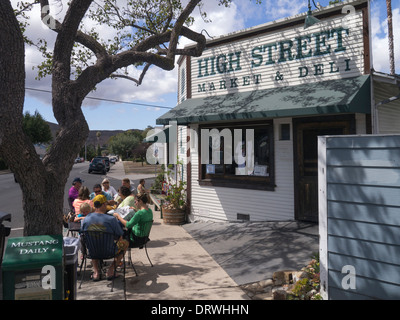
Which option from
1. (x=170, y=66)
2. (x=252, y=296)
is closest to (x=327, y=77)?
(x=170, y=66)

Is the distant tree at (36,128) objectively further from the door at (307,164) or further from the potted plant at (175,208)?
the door at (307,164)

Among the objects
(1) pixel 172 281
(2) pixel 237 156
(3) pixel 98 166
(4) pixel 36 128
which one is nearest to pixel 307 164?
(2) pixel 237 156

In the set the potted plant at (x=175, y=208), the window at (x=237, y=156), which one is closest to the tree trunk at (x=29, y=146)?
the window at (x=237, y=156)

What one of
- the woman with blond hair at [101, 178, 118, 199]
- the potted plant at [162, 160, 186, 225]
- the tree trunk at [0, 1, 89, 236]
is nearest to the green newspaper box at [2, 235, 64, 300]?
the tree trunk at [0, 1, 89, 236]

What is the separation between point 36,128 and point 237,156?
51.6 meters

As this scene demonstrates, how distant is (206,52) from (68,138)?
6.34 metres

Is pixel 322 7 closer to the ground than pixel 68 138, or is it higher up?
higher up

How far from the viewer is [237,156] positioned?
8.92 meters

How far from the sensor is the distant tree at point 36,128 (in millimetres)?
51259

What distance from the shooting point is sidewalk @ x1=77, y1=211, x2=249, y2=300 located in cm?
446

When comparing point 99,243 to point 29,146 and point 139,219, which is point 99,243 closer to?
point 139,219

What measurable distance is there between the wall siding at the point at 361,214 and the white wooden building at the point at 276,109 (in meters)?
2.99

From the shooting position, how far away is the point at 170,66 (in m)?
6.34
